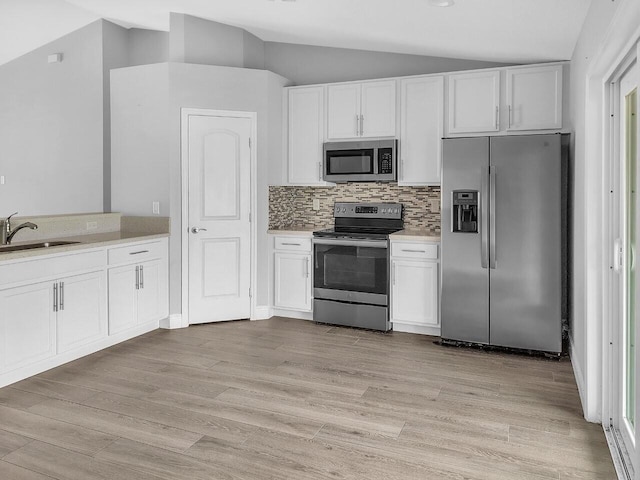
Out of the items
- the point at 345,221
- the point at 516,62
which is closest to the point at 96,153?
the point at 345,221

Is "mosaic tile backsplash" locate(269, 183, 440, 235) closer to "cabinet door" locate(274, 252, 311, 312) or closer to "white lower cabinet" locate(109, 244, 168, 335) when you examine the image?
"cabinet door" locate(274, 252, 311, 312)

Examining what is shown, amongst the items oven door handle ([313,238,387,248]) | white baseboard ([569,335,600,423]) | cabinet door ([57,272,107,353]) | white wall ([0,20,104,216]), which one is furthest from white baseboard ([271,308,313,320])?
white baseboard ([569,335,600,423])

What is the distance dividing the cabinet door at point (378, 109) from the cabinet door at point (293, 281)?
1.36 metres

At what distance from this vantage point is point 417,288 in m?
4.57

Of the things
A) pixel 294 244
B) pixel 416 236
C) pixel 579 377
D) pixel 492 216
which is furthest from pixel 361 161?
pixel 579 377

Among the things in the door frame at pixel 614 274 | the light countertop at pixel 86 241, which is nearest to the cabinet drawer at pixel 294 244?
the light countertop at pixel 86 241

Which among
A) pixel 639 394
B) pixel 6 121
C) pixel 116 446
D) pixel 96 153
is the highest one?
pixel 6 121

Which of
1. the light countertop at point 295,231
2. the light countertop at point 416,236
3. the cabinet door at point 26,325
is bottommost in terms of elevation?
the cabinet door at point 26,325

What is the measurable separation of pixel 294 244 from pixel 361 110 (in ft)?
4.72

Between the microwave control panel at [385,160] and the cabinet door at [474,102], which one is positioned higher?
the cabinet door at [474,102]

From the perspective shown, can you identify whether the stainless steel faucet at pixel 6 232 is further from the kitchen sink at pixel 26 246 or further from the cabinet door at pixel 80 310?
the cabinet door at pixel 80 310

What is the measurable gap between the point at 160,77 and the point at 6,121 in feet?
8.47

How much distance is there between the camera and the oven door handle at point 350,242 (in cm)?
464

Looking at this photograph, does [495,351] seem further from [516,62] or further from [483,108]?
[516,62]
